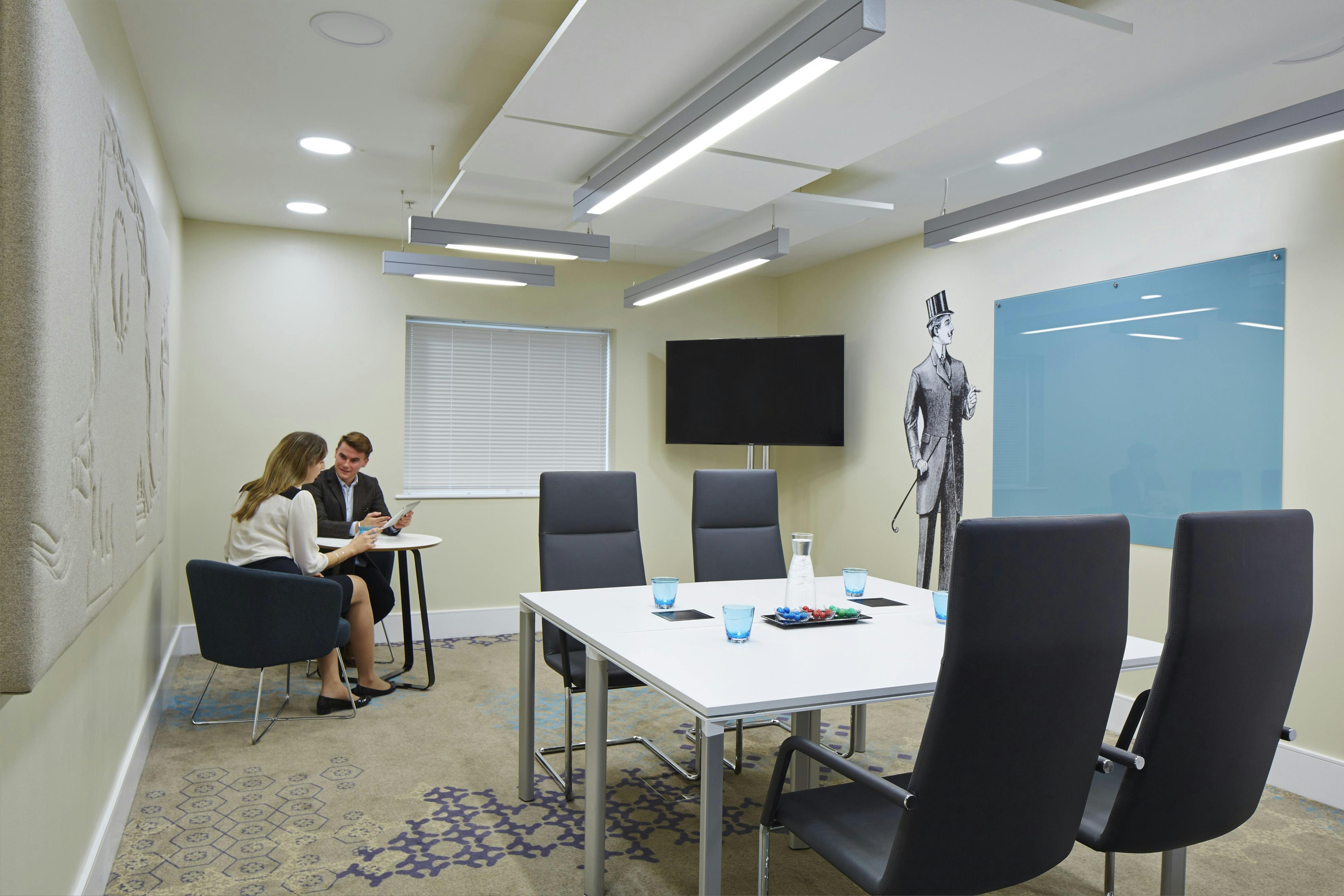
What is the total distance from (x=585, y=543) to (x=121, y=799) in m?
1.82

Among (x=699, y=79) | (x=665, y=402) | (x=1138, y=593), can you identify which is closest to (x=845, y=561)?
(x=665, y=402)

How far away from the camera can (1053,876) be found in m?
2.69

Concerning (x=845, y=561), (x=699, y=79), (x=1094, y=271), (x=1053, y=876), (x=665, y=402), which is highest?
(x=699, y=79)

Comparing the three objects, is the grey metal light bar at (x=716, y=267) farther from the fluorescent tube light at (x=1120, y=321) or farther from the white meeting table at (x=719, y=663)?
the white meeting table at (x=719, y=663)

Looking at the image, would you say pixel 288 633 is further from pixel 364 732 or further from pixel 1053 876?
pixel 1053 876

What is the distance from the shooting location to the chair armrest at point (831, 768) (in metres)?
1.60

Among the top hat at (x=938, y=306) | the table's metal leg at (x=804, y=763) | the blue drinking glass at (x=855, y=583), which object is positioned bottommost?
the table's metal leg at (x=804, y=763)

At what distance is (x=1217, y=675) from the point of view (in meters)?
1.82

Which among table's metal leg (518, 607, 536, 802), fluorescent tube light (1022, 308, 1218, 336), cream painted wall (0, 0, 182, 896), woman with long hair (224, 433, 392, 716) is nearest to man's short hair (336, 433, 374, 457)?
woman with long hair (224, 433, 392, 716)

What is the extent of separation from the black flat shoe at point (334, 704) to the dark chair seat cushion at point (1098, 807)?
10.9 ft

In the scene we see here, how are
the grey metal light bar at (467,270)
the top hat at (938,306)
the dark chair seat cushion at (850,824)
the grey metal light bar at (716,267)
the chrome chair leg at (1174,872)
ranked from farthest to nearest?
the top hat at (938,306)
the grey metal light bar at (467,270)
the grey metal light bar at (716,267)
the chrome chair leg at (1174,872)
the dark chair seat cushion at (850,824)

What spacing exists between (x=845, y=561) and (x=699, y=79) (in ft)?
12.9

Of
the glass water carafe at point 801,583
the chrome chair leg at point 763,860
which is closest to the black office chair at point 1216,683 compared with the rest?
the chrome chair leg at point 763,860

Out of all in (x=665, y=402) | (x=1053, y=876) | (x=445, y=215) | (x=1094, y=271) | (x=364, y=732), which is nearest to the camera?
(x=1053, y=876)
